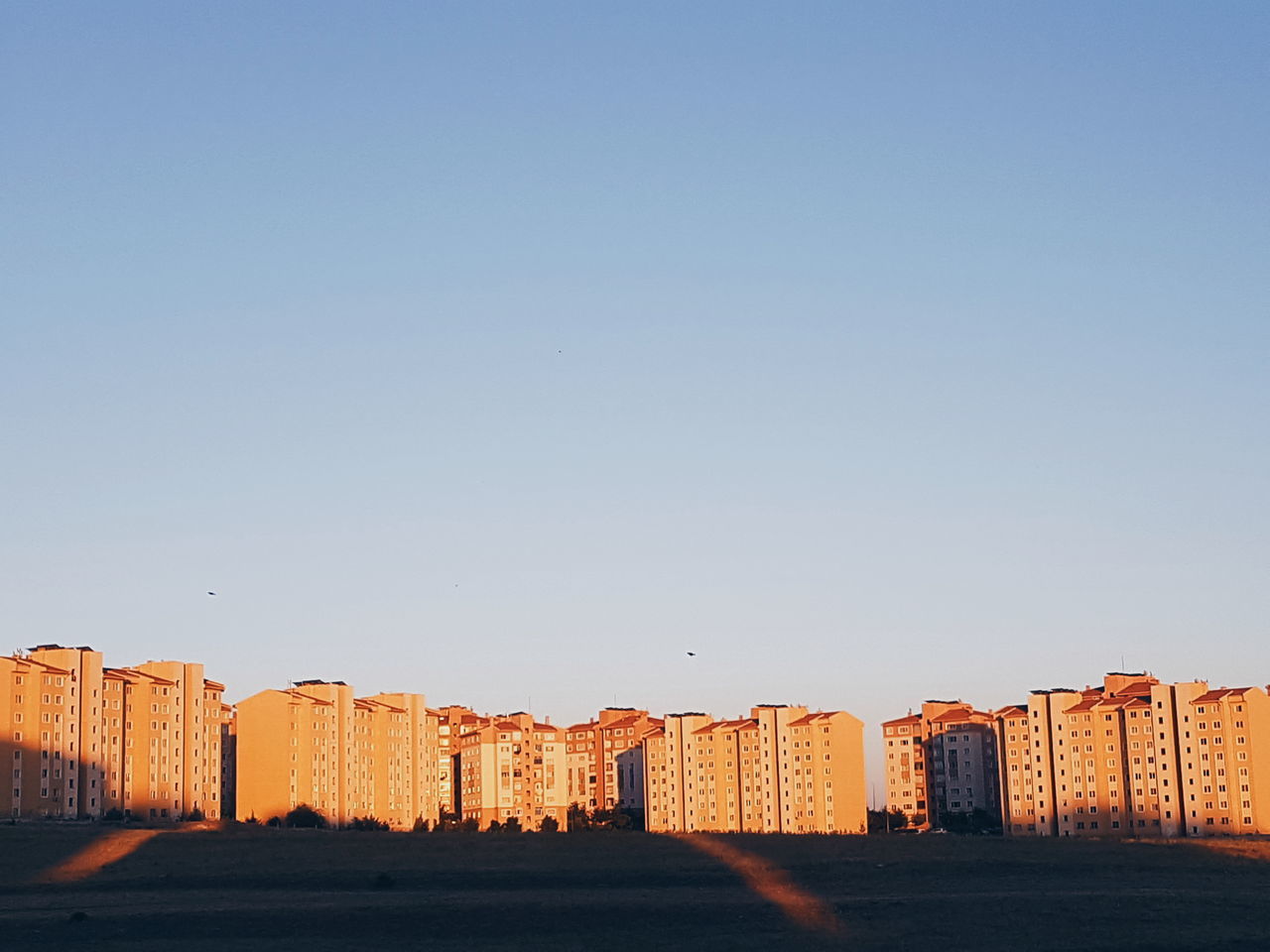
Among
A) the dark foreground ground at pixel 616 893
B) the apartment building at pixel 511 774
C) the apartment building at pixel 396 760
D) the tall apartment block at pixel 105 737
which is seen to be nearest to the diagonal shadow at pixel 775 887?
the dark foreground ground at pixel 616 893

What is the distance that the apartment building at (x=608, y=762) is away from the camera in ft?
604

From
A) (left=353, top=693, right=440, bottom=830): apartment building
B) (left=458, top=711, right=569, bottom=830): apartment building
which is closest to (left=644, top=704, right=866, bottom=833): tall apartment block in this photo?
(left=458, top=711, right=569, bottom=830): apartment building

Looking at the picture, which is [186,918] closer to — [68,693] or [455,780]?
[68,693]

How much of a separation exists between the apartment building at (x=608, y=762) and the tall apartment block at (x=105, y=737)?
62.3 meters

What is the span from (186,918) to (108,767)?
6133cm

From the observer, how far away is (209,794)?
414 ft

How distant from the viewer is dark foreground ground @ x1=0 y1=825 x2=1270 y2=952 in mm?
57156

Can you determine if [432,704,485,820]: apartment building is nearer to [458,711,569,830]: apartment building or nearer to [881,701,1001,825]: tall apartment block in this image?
[458,711,569,830]: apartment building

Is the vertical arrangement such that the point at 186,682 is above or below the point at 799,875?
above

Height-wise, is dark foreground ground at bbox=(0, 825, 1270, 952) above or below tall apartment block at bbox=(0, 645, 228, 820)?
below

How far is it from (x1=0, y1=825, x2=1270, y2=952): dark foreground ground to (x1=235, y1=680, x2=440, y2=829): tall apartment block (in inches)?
1570

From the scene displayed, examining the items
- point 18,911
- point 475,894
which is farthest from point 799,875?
point 18,911

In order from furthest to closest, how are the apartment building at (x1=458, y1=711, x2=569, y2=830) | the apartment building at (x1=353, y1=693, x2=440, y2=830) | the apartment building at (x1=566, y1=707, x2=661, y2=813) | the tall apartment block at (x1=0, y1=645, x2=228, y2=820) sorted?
the apartment building at (x1=566, y1=707, x2=661, y2=813) → the apartment building at (x1=458, y1=711, x2=569, y2=830) → the apartment building at (x1=353, y1=693, x2=440, y2=830) → the tall apartment block at (x1=0, y1=645, x2=228, y2=820)

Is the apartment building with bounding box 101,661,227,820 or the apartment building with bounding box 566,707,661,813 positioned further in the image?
the apartment building with bounding box 566,707,661,813
